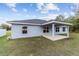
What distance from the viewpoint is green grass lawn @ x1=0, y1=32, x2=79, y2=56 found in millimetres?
2814

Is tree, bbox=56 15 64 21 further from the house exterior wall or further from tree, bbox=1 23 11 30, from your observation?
tree, bbox=1 23 11 30

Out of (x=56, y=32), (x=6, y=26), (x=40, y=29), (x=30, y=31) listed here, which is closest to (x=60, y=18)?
(x=56, y=32)

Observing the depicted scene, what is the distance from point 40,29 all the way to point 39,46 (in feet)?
0.80

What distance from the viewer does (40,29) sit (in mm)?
2838

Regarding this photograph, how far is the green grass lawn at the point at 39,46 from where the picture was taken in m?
2.81

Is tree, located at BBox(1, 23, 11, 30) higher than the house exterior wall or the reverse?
higher

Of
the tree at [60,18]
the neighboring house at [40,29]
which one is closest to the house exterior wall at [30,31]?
the neighboring house at [40,29]

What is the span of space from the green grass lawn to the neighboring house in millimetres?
71

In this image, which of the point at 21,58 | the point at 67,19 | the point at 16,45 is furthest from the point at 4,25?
the point at 67,19

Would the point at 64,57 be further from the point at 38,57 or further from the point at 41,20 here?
the point at 41,20

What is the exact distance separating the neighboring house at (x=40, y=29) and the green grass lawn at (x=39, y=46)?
0.07 m

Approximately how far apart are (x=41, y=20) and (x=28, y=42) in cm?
37

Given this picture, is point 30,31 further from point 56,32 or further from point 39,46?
point 56,32

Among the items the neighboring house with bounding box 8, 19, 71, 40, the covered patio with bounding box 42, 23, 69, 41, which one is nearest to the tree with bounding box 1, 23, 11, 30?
the neighboring house with bounding box 8, 19, 71, 40
